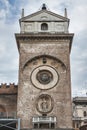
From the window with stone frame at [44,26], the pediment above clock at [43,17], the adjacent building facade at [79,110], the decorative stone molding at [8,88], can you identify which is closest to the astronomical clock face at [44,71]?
the window with stone frame at [44,26]

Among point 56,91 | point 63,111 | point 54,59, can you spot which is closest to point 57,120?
point 63,111

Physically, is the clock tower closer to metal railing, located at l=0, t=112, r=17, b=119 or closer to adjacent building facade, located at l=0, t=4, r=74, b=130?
adjacent building facade, located at l=0, t=4, r=74, b=130

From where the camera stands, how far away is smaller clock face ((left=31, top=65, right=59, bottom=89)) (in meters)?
43.7

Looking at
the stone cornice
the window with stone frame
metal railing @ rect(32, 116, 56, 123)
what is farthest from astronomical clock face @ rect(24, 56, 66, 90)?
the window with stone frame

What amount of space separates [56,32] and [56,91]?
9818 millimetres

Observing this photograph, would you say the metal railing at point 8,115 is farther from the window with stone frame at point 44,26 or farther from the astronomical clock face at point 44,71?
the window with stone frame at point 44,26

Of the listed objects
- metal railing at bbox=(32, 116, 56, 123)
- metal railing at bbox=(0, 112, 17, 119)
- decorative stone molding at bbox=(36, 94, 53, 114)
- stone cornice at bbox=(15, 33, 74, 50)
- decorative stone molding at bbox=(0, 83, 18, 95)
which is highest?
stone cornice at bbox=(15, 33, 74, 50)

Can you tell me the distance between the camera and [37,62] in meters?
45.1

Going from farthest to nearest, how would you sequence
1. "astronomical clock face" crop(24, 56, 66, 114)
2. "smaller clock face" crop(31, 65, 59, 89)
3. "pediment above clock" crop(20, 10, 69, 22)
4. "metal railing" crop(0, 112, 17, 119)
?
"pediment above clock" crop(20, 10, 69, 22), "metal railing" crop(0, 112, 17, 119), "smaller clock face" crop(31, 65, 59, 89), "astronomical clock face" crop(24, 56, 66, 114)

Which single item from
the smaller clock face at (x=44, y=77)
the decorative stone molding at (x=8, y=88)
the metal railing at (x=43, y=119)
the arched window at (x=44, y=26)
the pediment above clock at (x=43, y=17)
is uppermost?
the pediment above clock at (x=43, y=17)

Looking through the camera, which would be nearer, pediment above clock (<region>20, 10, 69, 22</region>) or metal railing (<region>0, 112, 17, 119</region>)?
metal railing (<region>0, 112, 17, 119</region>)

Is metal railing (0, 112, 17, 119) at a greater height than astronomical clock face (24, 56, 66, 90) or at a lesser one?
lesser

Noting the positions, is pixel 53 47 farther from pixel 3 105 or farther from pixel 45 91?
pixel 3 105

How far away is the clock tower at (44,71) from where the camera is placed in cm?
4153
